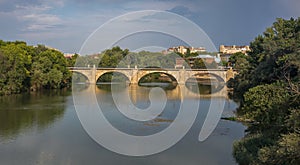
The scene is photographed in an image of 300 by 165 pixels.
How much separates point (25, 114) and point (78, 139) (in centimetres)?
664

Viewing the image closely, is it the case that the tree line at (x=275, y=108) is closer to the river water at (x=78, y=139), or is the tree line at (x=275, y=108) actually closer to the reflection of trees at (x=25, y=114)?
the river water at (x=78, y=139)

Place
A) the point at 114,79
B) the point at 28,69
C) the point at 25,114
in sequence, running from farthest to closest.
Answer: the point at 114,79, the point at 28,69, the point at 25,114

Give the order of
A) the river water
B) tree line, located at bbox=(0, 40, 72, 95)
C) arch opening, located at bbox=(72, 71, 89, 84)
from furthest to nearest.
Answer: arch opening, located at bbox=(72, 71, 89, 84)
tree line, located at bbox=(0, 40, 72, 95)
the river water

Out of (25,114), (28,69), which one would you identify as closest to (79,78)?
(28,69)

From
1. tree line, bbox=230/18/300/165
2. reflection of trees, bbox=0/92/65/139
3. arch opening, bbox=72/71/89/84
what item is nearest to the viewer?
tree line, bbox=230/18/300/165

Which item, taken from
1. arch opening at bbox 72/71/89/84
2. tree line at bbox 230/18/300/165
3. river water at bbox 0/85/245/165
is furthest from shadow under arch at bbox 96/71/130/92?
tree line at bbox 230/18/300/165

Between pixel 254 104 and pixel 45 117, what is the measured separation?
1090 centimetres

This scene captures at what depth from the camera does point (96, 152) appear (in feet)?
41.7

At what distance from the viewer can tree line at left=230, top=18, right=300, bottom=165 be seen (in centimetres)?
754

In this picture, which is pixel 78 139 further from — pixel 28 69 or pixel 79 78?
pixel 79 78

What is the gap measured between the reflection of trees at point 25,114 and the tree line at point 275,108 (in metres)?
9.39

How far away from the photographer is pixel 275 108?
11.3 m

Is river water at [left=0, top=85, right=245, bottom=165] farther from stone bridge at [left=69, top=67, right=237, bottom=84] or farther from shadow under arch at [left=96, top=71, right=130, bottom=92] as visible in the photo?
shadow under arch at [left=96, top=71, right=130, bottom=92]

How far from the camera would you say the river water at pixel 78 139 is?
11781mm
